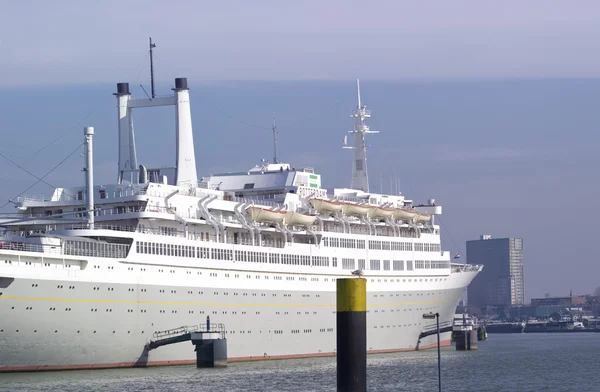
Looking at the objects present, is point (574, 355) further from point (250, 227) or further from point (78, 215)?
point (78, 215)

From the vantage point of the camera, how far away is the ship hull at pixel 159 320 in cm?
5572

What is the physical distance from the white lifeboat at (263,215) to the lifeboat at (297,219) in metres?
0.58

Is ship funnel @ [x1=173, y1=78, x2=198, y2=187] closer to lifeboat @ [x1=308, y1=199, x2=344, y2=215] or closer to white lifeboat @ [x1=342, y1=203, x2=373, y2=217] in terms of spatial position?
lifeboat @ [x1=308, y1=199, x2=344, y2=215]

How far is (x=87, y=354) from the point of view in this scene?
191ft

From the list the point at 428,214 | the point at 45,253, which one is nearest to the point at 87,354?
the point at 45,253

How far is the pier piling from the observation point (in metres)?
27.0

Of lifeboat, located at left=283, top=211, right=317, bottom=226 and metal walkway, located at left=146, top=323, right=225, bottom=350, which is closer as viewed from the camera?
metal walkway, located at left=146, top=323, right=225, bottom=350

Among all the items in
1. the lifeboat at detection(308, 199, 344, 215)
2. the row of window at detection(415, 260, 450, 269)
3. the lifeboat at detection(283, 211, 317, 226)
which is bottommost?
the row of window at detection(415, 260, 450, 269)

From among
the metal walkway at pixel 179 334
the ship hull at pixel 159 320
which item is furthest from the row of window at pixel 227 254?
the metal walkway at pixel 179 334

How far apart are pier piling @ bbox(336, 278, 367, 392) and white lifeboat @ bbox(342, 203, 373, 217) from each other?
50768mm

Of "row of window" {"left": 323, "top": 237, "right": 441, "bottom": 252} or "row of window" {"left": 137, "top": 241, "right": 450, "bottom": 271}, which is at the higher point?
"row of window" {"left": 323, "top": 237, "right": 441, "bottom": 252}

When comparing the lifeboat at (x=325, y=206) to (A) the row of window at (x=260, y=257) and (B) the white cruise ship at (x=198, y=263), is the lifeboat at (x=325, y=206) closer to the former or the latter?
(B) the white cruise ship at (x=198, y=263)

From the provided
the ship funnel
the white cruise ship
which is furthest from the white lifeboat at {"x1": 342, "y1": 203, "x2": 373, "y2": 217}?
the ship funnel

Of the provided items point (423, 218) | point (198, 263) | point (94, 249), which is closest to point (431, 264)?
point (423, 218)
